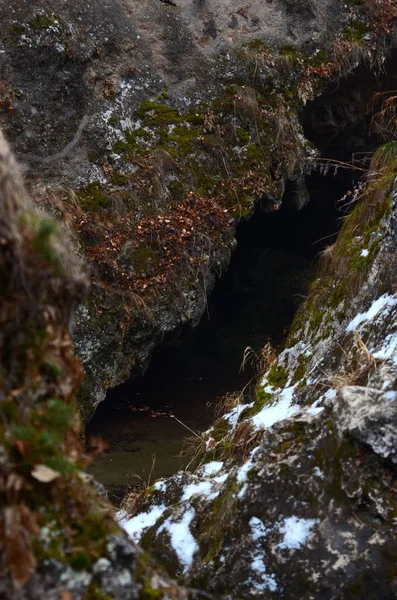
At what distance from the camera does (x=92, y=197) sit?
235 inches

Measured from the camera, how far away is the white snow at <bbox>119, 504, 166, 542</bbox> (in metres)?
3.11

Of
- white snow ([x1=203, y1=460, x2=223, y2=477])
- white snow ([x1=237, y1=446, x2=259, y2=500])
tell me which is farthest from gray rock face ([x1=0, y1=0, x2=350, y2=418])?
white snow ([x1=237, y1=446, x2=259, y2=500])

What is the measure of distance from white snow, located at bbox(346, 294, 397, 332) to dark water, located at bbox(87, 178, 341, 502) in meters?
2.30

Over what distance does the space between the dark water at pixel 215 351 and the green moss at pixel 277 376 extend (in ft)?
6.52

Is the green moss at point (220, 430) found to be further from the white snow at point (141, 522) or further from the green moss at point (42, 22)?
the green moss at point (42, 22)

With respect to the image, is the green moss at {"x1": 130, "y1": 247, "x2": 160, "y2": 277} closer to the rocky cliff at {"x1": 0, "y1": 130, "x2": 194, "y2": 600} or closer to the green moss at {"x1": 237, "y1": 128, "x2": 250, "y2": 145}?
the green moss at {"x1": 237, "y1": 128, "x2": 250, "y2": 145}

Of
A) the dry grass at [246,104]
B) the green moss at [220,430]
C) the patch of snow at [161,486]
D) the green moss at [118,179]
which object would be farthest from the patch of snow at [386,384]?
the dry grass at [246,104]

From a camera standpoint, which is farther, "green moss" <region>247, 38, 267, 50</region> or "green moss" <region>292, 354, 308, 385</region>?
"green moss" <region>247, 38, 267, 50</region>

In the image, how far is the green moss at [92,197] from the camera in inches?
231

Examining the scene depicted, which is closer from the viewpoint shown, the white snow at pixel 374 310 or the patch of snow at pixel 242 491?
the patch of snow at pixel 242 491

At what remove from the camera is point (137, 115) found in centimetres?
649

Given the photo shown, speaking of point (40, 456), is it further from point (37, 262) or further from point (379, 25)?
point (379, 25)

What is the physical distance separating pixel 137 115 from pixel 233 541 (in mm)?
5162

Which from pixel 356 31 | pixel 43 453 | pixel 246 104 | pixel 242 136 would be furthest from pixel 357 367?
pixel 356 31
